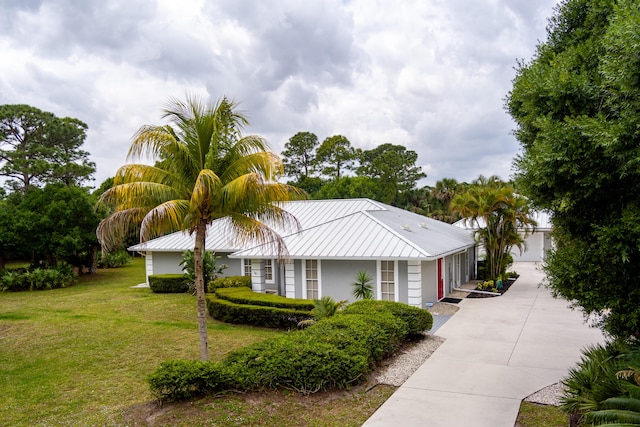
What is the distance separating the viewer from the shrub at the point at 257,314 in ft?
42.9

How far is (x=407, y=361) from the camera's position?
949 centimetres

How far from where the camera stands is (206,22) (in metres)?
12.5

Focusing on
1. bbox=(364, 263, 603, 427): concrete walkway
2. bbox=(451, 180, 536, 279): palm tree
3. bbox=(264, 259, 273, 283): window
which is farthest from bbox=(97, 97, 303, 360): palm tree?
bbox=(451, 180, 536, 279): palm tree

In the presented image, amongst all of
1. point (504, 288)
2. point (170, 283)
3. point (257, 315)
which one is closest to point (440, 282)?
point (504, 288)

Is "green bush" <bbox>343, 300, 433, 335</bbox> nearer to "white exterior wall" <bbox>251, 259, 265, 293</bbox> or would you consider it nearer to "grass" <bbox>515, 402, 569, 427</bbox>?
"grass" <bbox>515, 402, 569, 427</bbox>

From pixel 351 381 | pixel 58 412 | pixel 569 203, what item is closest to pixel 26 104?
pixel 58 412

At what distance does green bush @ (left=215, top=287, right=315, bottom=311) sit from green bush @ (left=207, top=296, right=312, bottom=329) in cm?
17

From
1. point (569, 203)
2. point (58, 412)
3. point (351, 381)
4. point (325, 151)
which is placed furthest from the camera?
point (325, 151)

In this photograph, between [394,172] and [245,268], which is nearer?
[245,268]

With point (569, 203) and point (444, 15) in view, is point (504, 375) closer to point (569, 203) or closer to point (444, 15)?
point (569, 203)

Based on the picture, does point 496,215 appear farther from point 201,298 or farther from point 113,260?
point 113,260

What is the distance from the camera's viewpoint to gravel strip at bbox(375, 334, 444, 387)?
8422mm

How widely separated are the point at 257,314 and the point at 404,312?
4.96 meters

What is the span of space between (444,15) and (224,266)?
14.0 meters
